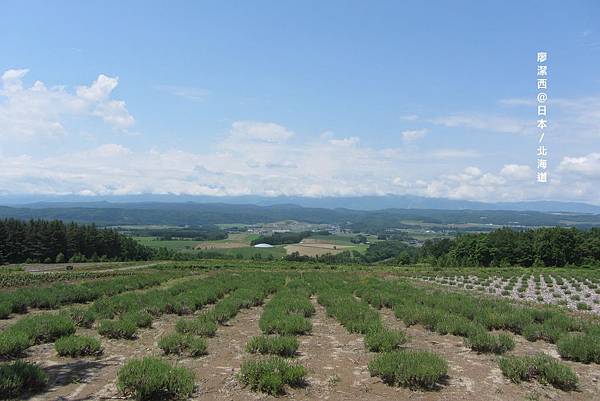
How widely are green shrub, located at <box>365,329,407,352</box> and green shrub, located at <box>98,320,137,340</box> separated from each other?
23.3ft

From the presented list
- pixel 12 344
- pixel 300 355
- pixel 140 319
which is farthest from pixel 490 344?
pixel 12 344

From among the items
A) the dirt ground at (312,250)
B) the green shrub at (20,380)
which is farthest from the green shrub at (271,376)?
the dirt ground at (312,250)

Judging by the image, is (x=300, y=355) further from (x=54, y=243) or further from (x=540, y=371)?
(x=54, y=243)

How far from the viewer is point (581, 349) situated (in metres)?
10.4

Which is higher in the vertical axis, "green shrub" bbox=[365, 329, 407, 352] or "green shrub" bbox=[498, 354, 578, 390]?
"green shrub" bbox=[498, 354, 578, 390]

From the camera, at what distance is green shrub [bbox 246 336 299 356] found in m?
10.6

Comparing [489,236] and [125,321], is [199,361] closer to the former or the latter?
[125,321]

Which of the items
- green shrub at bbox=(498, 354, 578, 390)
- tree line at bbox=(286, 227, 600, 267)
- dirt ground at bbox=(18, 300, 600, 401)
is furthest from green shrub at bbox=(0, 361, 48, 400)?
tree line at bbox=(286, 227, 600, 267)

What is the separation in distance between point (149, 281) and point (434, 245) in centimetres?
8436

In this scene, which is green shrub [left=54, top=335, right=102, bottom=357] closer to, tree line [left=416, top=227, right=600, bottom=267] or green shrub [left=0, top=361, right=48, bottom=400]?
green shrub [left=0, top=361, right=48, bottom=400]

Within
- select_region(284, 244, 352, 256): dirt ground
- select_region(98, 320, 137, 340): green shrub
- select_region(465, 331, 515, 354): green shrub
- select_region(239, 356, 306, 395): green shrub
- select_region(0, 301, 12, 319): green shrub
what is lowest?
select_region(284, 244, 352, 256): dirt ground

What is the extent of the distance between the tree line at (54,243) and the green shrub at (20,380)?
75.3 m

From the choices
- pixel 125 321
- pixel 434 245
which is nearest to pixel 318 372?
pixel 125 321

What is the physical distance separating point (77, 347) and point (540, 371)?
10807mm
